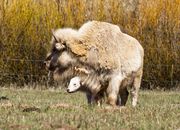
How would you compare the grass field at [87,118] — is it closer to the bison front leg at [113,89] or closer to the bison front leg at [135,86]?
the bison front leg at [113,89]

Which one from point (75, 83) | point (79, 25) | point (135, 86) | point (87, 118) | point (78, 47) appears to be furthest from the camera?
point (79, 25)

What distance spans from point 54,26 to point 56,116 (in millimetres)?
15421

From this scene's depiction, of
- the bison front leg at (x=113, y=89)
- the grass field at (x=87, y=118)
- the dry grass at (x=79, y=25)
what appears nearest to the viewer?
the grass field at (x=87, y=118)

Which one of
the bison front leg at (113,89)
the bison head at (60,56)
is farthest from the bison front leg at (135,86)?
the bison head at (60,56)

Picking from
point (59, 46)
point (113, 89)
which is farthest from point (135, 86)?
point (59, 46)

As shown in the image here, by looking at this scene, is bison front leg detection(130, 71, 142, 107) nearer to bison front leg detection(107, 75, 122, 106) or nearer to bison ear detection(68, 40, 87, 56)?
bison front leg detection(107, 75, 122, 106)

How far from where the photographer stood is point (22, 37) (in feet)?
79.9

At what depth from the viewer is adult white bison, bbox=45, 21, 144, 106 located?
11.9 meters

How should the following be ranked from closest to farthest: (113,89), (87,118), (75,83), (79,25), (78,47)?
(87,118)
(113,89)
(75,83)
(78,47)
(79,25)

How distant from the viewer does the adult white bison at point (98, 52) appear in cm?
1185

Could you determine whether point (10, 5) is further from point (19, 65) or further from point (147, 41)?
point (147, 41)

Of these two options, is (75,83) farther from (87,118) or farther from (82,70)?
(87,118)

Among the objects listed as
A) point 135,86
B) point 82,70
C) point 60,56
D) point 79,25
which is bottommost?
point 79,25

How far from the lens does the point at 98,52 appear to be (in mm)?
11953
